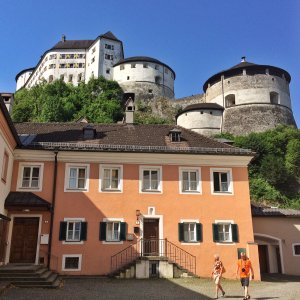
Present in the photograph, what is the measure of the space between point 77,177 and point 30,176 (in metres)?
2.51

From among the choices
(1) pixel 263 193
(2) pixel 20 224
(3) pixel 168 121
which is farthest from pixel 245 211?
(3) pixel 168 121

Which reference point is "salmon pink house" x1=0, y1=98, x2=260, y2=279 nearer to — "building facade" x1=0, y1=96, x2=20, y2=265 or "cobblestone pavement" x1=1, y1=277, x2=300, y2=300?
"building facade" x1=0, y1=96, x2=20, y2=265

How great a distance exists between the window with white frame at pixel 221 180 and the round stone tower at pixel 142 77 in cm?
5197

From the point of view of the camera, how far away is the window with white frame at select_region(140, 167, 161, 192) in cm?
2145

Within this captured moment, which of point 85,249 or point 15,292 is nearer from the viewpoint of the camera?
point 15,292

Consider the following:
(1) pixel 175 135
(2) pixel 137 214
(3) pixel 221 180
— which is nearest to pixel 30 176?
(2) pixel 137 214

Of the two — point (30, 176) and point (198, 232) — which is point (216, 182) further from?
point (30, 176)

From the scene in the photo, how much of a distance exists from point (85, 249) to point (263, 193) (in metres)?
29.7

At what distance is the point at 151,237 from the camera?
2072 cm

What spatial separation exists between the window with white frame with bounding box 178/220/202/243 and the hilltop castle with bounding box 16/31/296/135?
38.7 meters

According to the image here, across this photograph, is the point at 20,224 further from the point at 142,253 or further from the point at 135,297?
the point at 135,297

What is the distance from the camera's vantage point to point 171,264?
19344 mm

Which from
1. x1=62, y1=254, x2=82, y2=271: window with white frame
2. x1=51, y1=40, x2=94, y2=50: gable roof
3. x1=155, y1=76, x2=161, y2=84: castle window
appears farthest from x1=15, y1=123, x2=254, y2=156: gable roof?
x1=51, y1=40, x2=94, y2=50: gable roof

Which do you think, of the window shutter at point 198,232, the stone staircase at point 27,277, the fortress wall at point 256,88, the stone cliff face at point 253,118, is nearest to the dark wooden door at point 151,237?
the window shutter at point 198,232
